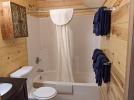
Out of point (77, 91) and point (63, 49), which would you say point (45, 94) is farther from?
point (63, 49)

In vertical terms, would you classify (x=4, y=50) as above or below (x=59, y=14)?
below

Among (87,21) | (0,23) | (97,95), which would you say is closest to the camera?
(0,23)

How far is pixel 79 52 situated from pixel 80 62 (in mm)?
244

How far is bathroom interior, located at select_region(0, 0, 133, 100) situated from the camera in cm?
140

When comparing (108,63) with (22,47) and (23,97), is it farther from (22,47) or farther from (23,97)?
(22,47)

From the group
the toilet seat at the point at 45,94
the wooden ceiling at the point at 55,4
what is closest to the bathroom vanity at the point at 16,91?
the toilet seat at the point at 45,94

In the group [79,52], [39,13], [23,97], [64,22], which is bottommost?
[23,97]

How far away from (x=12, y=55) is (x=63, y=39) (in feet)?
3.39

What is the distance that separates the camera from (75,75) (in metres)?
3.40

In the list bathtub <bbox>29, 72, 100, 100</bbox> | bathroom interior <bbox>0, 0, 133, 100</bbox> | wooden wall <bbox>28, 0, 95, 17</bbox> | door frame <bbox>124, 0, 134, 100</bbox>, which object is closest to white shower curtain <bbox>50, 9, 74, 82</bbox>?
bathroom interior <bbox>0, 0, 133, 100</bbox>

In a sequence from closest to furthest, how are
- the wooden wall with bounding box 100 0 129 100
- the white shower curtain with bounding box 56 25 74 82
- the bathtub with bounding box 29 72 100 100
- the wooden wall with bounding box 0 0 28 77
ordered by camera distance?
the wooden wall with bounding box 100 0 129 100 → the wooden wall with bounding box 0 0 28 77 → the bathtub with bounding box 29 72 100 100 → the white shower curtain with bounding box 56 25 74 82

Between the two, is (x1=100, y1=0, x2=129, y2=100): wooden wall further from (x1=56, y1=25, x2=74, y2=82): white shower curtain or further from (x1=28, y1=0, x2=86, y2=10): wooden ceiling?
(x1=28, y1=0, x2=86, y2=10): wooden ceiling

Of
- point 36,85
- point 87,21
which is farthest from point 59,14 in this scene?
point 36,85

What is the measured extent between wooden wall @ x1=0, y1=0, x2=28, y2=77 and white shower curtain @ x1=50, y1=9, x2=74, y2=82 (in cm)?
67
